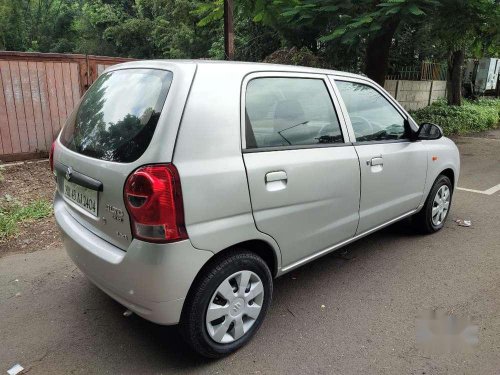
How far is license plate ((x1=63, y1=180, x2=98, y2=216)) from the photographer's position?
237cm

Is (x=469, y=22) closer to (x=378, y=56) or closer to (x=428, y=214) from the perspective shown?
(x=378, y=56)

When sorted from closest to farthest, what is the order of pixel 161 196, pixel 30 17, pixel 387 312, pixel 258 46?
pixel 161 196 < pixel 387 312 < pixel 258 46 < pixel 30 17

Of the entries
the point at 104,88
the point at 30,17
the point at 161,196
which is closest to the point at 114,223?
the point at 161,196

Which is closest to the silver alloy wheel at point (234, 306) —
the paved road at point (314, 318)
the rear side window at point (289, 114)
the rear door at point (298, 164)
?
the paved road at point (314, 318)

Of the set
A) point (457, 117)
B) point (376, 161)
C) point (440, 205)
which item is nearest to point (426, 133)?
point (376, 161)

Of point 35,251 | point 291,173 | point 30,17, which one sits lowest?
point 35,251

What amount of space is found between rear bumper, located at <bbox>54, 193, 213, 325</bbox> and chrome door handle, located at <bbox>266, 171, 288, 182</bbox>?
0.57 meters

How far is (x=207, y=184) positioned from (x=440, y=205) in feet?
10.4

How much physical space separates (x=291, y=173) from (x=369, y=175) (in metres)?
0.94

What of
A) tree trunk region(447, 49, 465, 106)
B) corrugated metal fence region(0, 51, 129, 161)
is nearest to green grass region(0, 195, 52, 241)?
corrugated metal fence region(0, 51, 129, 161)

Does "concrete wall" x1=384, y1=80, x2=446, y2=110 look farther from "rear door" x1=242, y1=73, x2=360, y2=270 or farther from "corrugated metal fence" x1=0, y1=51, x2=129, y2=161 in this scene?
"rear door" x1=242, y1=73, x2=360, y2=270

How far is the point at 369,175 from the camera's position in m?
3.22

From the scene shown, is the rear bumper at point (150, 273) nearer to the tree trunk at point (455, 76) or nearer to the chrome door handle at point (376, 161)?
the chrome door handle at point (376, 161)

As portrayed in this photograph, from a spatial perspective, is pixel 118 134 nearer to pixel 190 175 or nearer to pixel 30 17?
pixel 190 175
